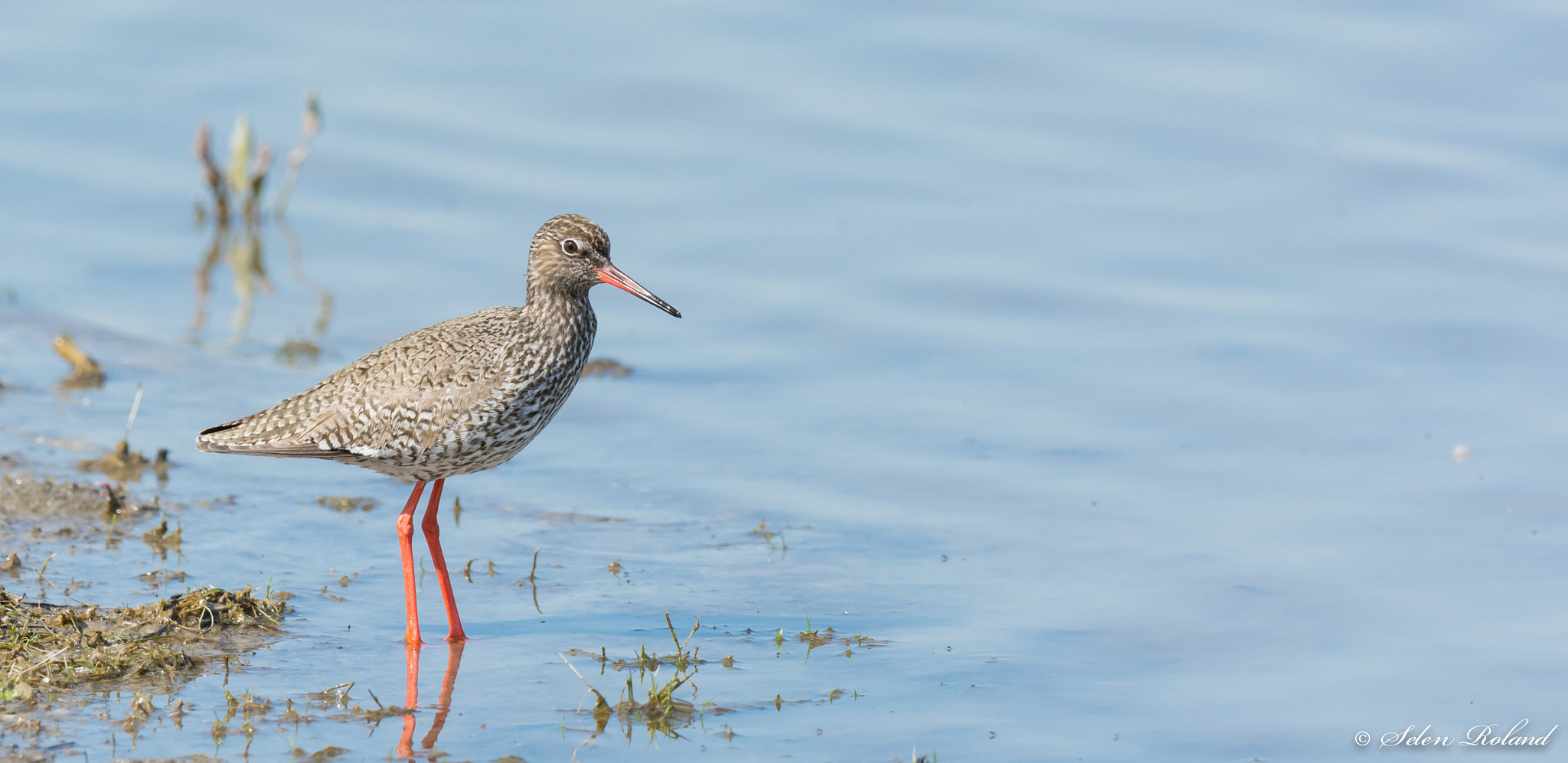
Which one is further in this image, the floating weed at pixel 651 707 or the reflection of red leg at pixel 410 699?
the floating weed at pixel 651 707

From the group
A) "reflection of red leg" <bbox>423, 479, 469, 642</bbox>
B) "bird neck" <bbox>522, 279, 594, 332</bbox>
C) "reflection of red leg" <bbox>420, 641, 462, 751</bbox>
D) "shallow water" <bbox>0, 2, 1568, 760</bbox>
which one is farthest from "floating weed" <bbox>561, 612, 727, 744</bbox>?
"bird neck" <bbox>522, 279, 594, 332</bbox>

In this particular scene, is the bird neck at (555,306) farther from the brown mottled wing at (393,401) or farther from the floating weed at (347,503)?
the floating weed at (347,503)

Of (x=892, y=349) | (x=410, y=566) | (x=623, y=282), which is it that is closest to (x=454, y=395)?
(x=410, y=566)

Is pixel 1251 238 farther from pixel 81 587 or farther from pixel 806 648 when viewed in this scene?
pixel 81 587

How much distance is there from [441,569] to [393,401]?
0.87 metres

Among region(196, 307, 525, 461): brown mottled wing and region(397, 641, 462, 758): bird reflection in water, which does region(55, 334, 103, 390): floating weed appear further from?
region(397, 641, 462, 758): bird reflection in water

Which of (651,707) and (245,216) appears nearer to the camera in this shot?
(651,707)

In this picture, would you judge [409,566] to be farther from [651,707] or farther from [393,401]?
[651,707]

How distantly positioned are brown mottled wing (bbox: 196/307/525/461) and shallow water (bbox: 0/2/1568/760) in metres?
0.78

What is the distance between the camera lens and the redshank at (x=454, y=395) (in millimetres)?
7809

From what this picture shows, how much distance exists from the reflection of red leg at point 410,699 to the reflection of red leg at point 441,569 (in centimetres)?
20

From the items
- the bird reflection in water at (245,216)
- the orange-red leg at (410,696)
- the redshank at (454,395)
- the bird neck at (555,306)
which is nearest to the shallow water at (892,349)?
the orange-red leg at (410,696)

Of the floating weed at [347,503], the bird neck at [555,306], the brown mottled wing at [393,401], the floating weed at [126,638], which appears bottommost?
the floating weed at [126,638]

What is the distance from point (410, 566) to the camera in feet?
26.5
